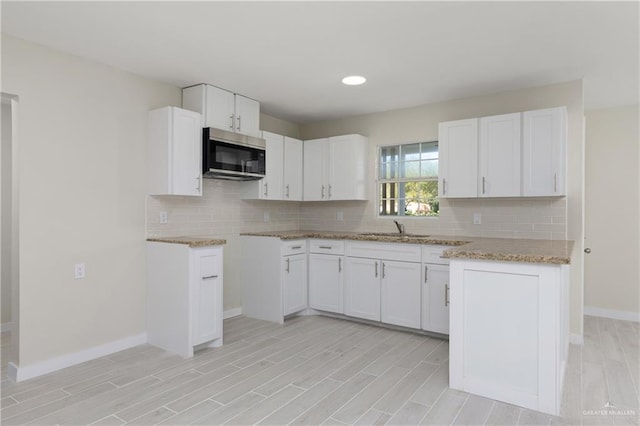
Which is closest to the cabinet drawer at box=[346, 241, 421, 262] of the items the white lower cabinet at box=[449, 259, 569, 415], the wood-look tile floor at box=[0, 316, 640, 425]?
the wood-look tile floor at box=[0, 316, 640, 425]

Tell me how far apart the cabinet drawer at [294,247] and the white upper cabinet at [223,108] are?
1.22 m

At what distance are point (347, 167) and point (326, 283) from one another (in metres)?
1.37

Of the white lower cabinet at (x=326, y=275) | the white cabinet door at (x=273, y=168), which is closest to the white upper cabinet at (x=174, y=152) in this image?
the white cabinet door at (x=273, y=168)

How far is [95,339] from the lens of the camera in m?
3.13

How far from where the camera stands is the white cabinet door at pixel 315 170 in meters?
4.80

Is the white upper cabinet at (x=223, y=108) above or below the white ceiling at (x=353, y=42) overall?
below

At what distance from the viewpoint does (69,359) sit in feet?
9.71

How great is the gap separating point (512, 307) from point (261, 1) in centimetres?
230

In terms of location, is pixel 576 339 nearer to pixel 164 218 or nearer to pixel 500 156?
pixel 500 156

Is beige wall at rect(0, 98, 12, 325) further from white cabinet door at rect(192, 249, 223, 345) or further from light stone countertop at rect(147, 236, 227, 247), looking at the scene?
white cabinet door at rect(192, 249, 223, 345)

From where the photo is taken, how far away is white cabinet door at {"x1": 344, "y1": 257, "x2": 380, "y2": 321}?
13.1ft

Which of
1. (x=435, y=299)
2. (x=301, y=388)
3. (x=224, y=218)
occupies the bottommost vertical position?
(x=301, y=388)

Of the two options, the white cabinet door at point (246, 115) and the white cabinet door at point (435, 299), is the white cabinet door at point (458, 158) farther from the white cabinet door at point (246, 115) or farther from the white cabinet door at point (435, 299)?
the white cabinet door at point (246, 115)

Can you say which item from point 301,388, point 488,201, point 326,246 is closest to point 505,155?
point 488,201
